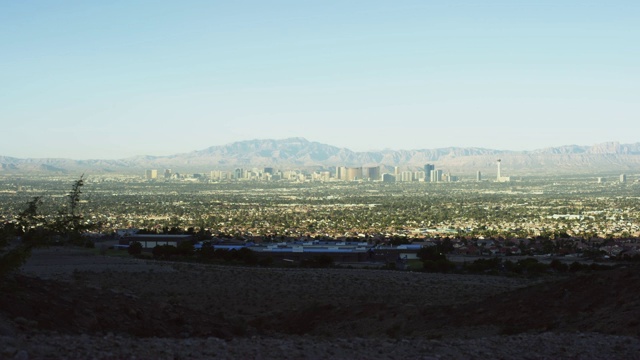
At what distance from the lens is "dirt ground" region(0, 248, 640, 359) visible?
35.6 feet

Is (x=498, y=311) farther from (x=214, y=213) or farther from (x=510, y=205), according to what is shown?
(x=510, y=205)

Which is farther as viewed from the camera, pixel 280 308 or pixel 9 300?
pixel 280 308

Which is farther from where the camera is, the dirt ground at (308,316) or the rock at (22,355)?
the dirt ground at (308,316)

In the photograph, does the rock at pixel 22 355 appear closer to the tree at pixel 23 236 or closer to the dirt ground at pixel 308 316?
the dirt ground at pixel 308 316

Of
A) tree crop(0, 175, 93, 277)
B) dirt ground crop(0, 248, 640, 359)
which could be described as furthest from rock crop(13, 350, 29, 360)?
tree crop(0, 175, 93, 277)

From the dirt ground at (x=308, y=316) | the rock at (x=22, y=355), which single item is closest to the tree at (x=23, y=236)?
the dirt ground at (x=308, y=316)

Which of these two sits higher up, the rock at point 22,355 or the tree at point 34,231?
the tree at point 34,231

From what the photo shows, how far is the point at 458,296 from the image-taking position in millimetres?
21594

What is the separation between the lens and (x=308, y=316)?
17.9 meters

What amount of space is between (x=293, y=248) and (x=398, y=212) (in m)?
67.5

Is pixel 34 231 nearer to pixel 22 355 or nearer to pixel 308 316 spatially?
pixel 22 355

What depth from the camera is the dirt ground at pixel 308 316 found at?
10859 mm

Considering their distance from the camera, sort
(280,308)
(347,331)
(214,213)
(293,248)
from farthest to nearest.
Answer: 1. (214,213)
2. (293,248)
3. (280,308)
4. (347,331)

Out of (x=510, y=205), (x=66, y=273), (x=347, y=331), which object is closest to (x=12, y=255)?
(x=347, y=331)
